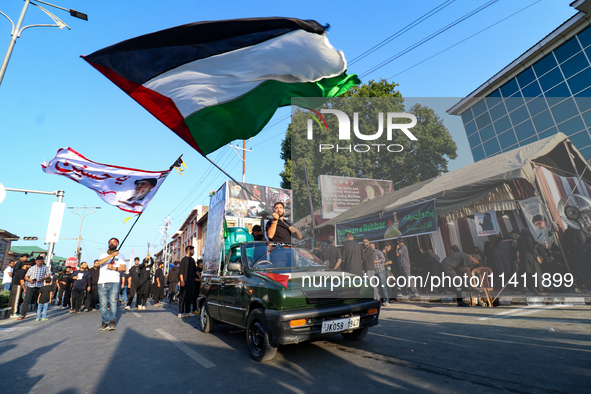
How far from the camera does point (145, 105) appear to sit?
487 centimetres

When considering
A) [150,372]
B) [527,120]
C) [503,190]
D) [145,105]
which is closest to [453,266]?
[503,190]

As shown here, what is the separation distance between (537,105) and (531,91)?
114 centimetres

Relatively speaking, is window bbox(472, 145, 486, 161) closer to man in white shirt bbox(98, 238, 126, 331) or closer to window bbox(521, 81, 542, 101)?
Result: window bbox(521, 81, 542, 101)

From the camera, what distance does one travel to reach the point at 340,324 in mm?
3820

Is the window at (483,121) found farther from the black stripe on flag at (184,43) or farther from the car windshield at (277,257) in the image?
the car windshield at (277,257)

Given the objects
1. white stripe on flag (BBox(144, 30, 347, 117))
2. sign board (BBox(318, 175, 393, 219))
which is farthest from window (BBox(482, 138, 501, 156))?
white stripe on flag (BBox(144, 30, 347, 117))

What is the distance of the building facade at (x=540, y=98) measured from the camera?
13.9m

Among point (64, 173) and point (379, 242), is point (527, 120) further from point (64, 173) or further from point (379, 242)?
point (64, 173)

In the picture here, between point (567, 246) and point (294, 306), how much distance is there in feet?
25.9

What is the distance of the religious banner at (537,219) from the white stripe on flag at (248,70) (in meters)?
6.78

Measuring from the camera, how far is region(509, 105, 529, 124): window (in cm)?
1652

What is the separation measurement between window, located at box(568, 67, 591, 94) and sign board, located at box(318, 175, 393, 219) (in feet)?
32.9

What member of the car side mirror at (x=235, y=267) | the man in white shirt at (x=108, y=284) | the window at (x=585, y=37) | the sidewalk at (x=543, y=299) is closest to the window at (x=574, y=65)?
the window at (x=585, y=37)

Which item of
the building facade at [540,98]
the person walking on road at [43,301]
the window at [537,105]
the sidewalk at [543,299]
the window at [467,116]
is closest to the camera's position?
the sidewalk at [543,299]
